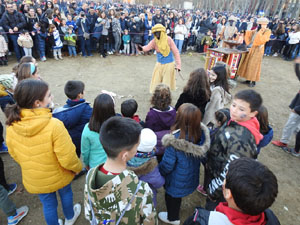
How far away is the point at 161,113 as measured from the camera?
2395 mm

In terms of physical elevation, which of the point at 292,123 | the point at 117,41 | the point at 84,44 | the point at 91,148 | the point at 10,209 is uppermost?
the point at 91,148

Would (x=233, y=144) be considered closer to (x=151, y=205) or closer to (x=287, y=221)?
(x=151, y=205)

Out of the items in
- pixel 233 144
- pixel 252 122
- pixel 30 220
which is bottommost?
pixel 30 220

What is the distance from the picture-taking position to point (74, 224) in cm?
227

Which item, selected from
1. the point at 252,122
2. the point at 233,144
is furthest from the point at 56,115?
the point at 252,122

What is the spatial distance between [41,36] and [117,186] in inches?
332

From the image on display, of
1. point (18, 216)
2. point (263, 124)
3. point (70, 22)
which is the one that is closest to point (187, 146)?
point (263, 124)

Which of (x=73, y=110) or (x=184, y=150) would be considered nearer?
(x=184, y=150)

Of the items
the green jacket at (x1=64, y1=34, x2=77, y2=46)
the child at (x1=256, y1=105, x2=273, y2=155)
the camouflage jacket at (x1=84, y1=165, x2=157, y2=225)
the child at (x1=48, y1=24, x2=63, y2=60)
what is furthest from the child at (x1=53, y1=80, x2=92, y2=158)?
the green jacket at (x1=64, y1=34, x2=77, y2=46)

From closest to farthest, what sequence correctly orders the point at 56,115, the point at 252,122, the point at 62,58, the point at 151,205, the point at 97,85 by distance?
the point at 151,205 < the point at 252,122 < the point at 56,115 < the point at 97,85 < the point at 62,58

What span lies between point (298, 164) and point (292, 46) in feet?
31.6

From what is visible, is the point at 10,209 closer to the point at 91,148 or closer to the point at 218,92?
the point at 91,148

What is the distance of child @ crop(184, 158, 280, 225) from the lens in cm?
99

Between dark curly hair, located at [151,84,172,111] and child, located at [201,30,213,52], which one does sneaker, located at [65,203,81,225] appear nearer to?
dark curly hair, located at [151,84,172,111]
